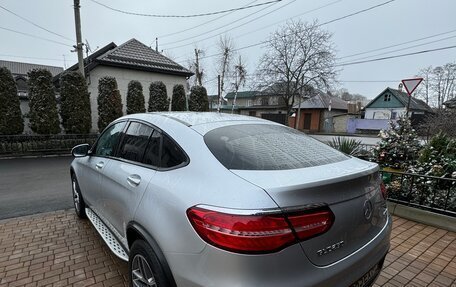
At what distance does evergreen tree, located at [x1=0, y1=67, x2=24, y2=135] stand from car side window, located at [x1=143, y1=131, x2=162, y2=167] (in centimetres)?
1107

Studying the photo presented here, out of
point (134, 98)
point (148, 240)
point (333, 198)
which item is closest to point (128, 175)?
point (148, 240)

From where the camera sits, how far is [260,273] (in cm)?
121

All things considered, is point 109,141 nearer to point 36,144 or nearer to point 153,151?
point 153,151

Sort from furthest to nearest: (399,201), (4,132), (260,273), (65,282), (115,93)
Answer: (115,93), (4,132), (399,201), (65,282), (260,273)

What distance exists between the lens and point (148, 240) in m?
1.65

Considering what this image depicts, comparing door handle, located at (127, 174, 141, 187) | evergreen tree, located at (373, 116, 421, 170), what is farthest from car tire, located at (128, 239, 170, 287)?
evergreen tree, located at (373, 116, 421, 170)

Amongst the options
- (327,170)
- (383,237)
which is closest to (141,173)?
(327,170)

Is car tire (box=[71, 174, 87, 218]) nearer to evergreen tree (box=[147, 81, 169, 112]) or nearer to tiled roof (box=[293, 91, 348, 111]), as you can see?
evergreen tree (box=[147, 81, 169, 112])

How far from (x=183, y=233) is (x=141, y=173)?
0.73 metres

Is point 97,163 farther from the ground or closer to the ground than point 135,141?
closer to the ground

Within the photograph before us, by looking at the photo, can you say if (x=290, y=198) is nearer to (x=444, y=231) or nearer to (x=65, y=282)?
(x=65, y=282)

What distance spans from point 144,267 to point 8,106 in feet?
37.8

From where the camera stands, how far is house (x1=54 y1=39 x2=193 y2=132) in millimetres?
13805

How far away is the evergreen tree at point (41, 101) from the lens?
10.4 m
